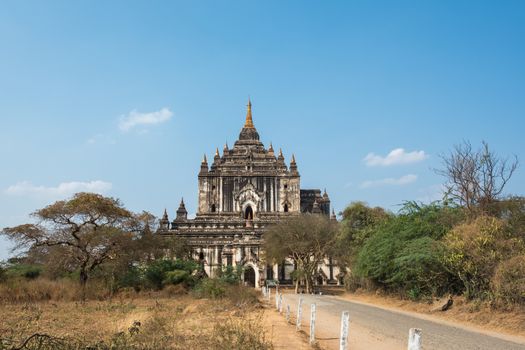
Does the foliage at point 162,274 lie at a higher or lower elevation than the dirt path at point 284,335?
higher

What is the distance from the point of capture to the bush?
1697cm

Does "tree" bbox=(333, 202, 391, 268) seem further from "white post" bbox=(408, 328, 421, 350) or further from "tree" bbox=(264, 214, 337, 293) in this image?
"white post" bbox=(408, 328, 421, 350)

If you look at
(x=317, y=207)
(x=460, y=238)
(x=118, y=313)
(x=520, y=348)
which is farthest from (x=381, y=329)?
(x=317, y=207)

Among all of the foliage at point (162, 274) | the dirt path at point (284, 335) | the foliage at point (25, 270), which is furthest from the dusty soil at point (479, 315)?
the foliage at point (25, 270)

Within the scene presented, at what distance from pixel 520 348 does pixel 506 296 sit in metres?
5.25

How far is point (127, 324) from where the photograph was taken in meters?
16.4

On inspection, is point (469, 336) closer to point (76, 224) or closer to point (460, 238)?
point (460, 238)

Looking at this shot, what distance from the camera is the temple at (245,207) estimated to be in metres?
51.9

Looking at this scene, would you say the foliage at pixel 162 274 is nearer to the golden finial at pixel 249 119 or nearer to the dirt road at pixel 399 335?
the dirt road at pixel 399 335

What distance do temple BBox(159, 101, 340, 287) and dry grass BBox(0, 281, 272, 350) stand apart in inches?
904

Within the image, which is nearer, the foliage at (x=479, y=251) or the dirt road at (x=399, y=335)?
the dirt road at (x=399, y=335)

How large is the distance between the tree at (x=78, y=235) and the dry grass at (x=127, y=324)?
10.8ft

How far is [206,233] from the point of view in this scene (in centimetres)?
5678

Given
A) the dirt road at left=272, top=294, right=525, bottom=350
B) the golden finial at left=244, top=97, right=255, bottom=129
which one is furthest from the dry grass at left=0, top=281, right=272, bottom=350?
the golden finial at left=244, top=97, right=255, bottom=129
